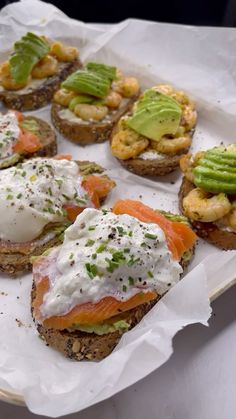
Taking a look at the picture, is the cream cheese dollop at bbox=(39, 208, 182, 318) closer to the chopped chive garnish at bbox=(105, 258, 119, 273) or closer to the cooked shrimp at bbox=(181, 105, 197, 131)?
the chopped chive garnish at bbox=(105, 258, 119, 273)

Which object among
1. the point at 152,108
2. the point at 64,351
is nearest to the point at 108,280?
the point at 64,351

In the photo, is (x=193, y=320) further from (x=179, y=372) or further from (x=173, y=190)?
(x=173, y=190)

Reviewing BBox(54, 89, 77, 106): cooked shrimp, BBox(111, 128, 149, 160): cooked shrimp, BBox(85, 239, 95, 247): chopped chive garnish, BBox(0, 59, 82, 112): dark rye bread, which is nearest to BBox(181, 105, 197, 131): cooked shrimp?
BBox(111, 128, 149, 160): cooked shrimp

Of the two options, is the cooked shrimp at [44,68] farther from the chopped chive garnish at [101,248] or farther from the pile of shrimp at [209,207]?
the chopped chive garnish at [101,248]

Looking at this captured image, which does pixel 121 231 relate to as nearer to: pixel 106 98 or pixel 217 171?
pixel 217 171

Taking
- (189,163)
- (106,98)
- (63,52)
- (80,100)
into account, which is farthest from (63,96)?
(189,163)

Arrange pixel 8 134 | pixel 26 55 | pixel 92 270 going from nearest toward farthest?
pixel 92 270, pixel 8 134, pixel 26 55

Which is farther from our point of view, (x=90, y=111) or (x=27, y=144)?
(x=90, y=111)
